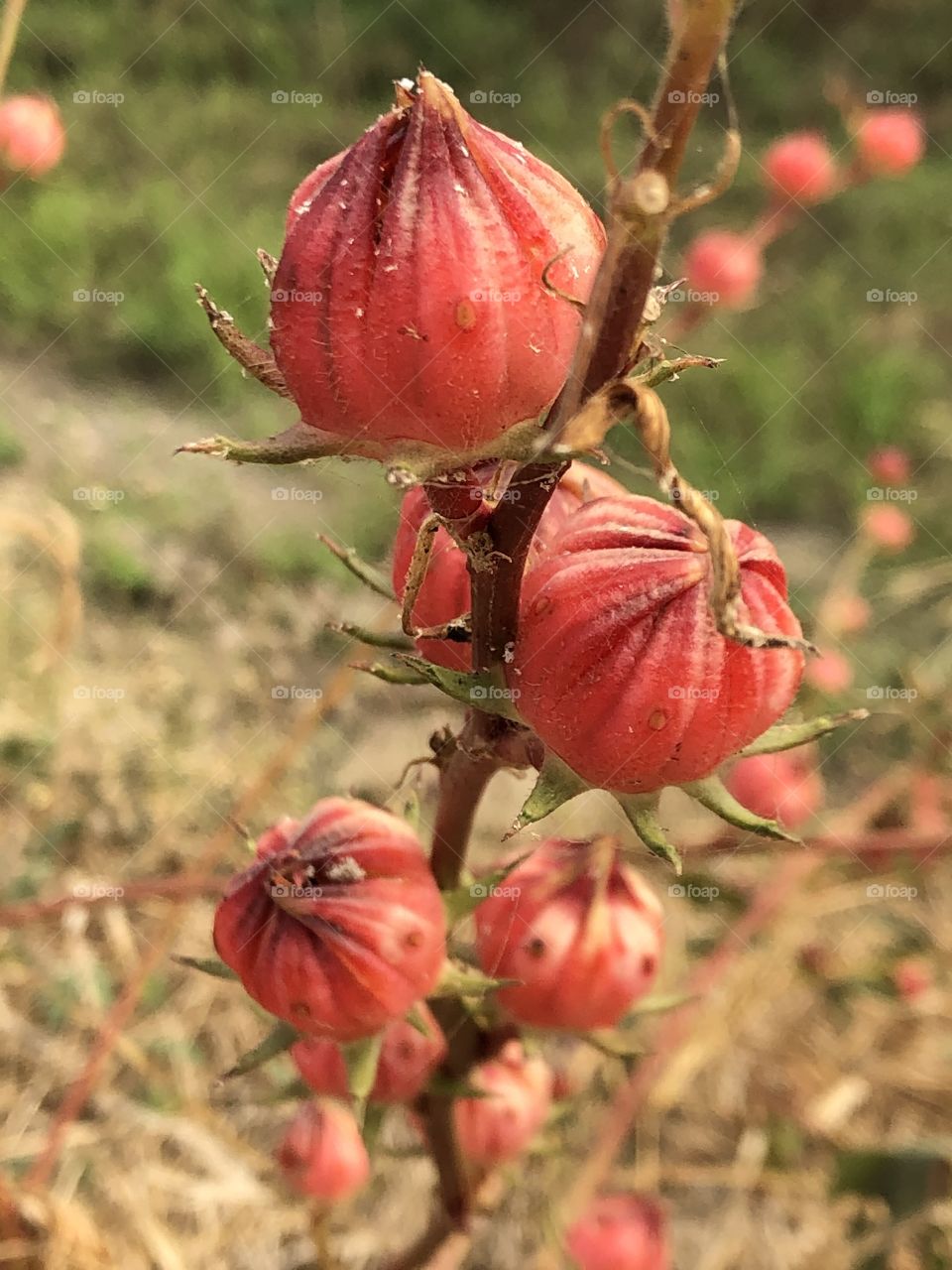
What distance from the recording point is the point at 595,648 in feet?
1.96

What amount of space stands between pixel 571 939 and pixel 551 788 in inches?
13.5

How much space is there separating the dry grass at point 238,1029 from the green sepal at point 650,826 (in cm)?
82

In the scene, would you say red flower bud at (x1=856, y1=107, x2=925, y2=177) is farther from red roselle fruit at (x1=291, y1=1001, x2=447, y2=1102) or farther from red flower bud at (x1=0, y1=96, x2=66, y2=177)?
red roselle fruit at (x1=291, y1=1001, x2=447, y2=1102)

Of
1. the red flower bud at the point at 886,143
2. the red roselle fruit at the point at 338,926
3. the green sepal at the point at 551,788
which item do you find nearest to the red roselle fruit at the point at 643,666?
the green sepal at the point at 551,788

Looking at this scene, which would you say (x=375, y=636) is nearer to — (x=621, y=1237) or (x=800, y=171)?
(x=621, y=1237)

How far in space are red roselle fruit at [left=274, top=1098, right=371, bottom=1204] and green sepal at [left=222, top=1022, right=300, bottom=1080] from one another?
38 centimetres

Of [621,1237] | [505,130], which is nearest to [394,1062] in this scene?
[621,1237]

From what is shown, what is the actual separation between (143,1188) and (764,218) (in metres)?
1.59

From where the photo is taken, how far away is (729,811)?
0.62 meters

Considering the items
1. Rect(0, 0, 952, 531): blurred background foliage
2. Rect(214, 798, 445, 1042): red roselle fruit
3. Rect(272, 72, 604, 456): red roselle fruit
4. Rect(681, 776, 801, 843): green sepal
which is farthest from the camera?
Rect(0, 0, 952, 531): blurred background foliage

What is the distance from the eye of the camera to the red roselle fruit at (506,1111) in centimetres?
100

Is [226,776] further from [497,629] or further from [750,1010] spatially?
[497,629]

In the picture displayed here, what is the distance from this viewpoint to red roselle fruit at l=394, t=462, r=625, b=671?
69cm

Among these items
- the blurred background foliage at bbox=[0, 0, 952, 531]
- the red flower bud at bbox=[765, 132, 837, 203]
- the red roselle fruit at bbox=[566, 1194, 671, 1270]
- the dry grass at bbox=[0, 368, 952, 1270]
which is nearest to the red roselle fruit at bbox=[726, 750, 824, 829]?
the dry grass at bbox=[0, 368, 952, 1270]
